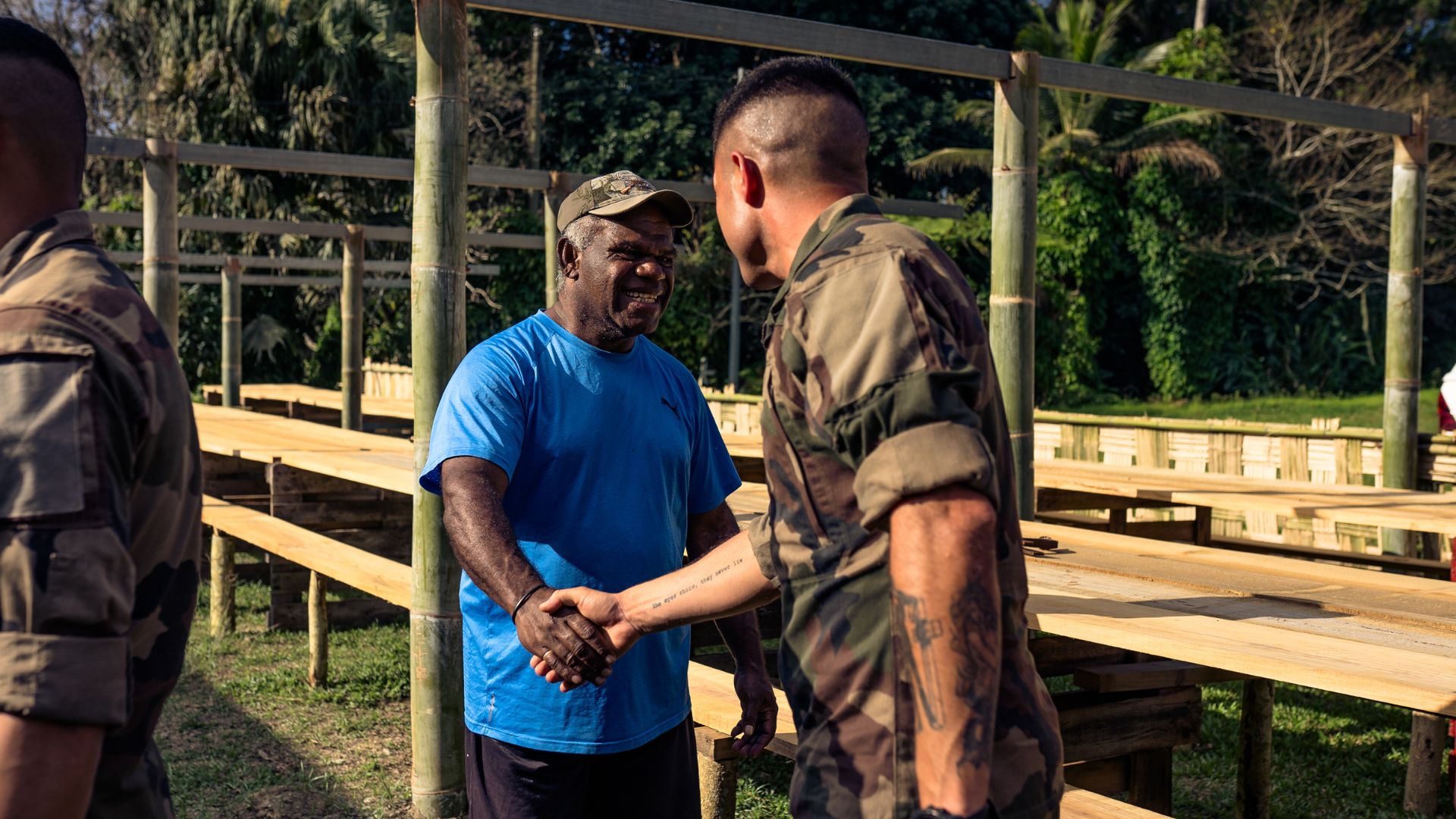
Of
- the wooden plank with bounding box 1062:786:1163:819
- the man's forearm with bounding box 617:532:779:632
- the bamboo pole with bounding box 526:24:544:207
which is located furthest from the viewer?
the bamboo pole with bounding box 526:24:544:207

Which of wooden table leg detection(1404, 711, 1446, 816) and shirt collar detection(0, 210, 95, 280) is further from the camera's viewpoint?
wooden table leg detection(1404, 711, 1446, 816)

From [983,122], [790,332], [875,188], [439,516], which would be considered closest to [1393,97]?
[983,122]

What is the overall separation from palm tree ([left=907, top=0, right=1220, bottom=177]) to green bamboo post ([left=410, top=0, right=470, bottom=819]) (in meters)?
22.5

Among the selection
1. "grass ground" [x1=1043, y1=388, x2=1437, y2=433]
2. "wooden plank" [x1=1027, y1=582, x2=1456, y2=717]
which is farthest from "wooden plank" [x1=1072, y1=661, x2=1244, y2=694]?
"grass ground" [x1=1043, y1=388, x2=1437, y2=433]

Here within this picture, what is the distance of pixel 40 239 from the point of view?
1.72m

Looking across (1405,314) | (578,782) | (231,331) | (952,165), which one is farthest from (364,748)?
(952,165)

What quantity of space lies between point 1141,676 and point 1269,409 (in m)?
22.2

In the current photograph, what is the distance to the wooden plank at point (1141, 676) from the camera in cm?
461

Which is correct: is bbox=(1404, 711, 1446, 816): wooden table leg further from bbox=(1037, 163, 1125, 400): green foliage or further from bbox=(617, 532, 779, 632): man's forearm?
bbox=(1037, 163, 1125, 400): green foliage

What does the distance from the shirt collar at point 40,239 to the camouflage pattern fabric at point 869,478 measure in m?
0.92

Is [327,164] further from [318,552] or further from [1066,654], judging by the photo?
[1066,654]

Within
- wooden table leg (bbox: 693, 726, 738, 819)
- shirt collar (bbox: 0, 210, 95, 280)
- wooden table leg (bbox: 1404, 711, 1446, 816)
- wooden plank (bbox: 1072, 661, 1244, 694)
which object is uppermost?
shirt collar (bbox: 0, 210, 95, 280)

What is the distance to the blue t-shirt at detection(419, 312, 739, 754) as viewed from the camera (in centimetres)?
303

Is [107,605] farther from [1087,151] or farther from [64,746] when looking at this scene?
[1087,151]
